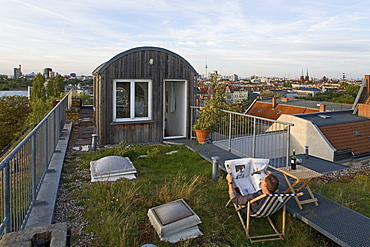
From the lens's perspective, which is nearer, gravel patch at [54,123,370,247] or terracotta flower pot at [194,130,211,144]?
gravel patch at [54,123,370,247]

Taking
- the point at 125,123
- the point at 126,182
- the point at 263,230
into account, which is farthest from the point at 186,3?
the point at 263,230

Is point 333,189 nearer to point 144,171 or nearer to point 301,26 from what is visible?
point 144,171

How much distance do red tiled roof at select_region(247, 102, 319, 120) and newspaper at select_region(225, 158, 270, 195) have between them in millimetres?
35634

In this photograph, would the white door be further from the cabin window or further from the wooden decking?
the wooden decking

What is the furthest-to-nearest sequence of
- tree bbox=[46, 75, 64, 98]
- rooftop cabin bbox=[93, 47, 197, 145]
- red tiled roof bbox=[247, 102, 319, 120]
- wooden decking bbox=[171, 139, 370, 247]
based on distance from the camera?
tree bbox=[46, 75, 64, 98] < red tiled roof bbox=[247, 102, 319, 120] < rooftop cabin bbox=[93, 47, 197, 145] < wooden decking bbox=[171, 139, 370, 247]

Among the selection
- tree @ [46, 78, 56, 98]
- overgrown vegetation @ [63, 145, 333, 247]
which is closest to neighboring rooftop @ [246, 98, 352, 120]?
tree @ [46, 78, 56, 98]

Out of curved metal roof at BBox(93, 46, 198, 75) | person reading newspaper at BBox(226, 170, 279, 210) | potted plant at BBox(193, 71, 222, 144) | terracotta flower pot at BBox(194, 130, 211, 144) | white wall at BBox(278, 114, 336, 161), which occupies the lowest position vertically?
white wall at BBox(278, 114, 336, 161)

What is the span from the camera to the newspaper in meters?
4.55

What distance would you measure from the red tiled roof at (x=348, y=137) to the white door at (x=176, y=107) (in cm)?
1147

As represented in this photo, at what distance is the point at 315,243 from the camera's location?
12.6ft

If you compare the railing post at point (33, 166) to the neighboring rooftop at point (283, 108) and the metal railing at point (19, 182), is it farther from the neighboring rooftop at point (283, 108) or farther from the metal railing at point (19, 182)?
the neighboring rooftop at point (283, 108)

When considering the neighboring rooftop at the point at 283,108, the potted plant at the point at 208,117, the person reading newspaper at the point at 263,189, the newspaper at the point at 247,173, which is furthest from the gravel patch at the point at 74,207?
the neighboring rooftop at the point at 283,108

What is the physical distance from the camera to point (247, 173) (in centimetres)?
474

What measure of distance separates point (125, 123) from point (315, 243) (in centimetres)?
658
